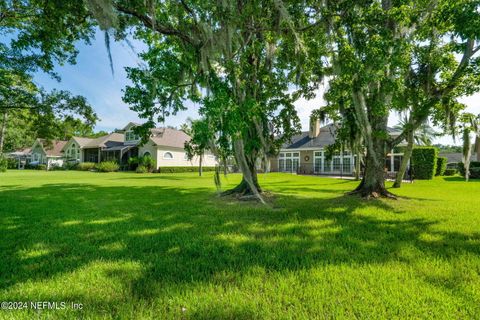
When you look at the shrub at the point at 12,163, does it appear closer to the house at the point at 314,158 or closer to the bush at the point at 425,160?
the house at the point at 314,158

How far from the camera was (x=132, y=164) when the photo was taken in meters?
28.3

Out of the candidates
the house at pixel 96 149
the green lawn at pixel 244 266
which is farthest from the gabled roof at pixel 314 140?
the green lawn at pixel 244 266

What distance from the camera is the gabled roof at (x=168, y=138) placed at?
2774cm

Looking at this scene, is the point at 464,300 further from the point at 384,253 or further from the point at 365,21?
the point at 365,21

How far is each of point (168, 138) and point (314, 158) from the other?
1801cm

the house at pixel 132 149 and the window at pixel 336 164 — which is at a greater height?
the house at pixel 132 149

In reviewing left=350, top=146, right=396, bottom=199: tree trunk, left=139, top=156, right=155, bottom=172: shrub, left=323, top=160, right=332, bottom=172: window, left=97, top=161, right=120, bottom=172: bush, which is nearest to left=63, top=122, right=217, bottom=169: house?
left=139, top=156, right=155, bottom=172: shrub

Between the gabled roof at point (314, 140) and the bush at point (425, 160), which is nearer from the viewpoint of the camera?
the bush at point (425, 160)

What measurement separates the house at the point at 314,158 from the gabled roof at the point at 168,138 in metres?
12.3

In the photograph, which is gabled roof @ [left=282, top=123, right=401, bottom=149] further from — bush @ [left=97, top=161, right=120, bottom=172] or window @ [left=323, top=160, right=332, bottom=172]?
bush @ [left=97, top=161, right=120, bottom=172]

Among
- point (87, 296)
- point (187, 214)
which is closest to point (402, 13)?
point (187, 214)

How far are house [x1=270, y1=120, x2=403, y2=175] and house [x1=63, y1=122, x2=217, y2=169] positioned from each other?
936 centimetres

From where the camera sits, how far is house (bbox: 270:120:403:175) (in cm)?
2438

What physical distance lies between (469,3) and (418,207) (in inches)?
192
